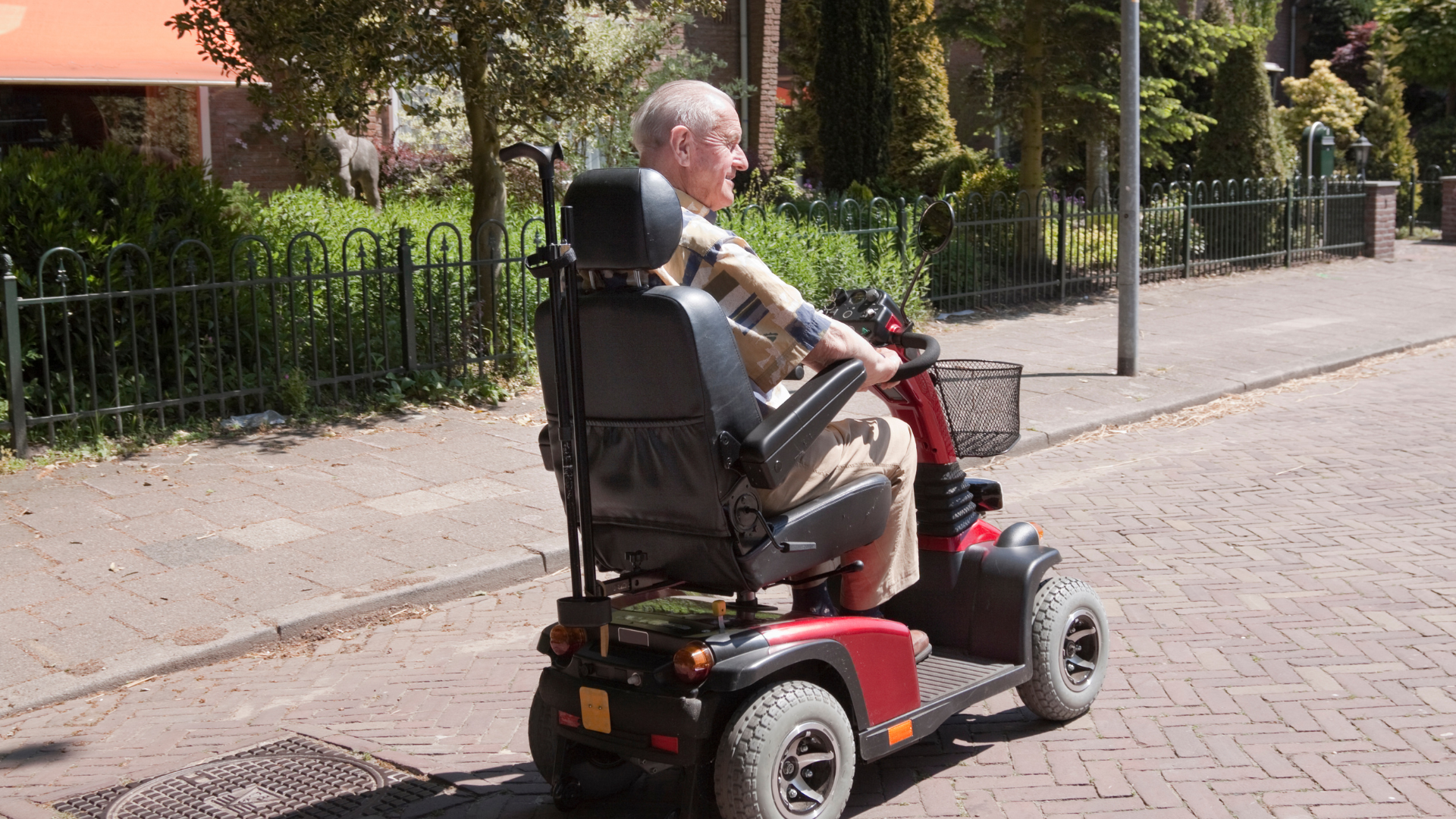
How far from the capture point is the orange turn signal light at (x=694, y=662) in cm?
305

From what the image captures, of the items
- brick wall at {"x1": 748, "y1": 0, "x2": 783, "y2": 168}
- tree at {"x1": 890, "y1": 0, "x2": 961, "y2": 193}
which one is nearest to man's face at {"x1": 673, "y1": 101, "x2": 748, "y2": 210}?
tree at {"x1": 890, "y1": 0, "x2": 961, "y2": 193}

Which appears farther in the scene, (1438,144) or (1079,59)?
(1438,144)

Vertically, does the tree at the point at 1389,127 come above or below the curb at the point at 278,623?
above

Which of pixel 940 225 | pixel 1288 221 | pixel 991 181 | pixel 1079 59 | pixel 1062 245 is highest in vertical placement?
pixel 1079 59

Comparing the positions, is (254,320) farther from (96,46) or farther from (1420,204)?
(1420,204)

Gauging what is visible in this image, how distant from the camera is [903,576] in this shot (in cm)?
356

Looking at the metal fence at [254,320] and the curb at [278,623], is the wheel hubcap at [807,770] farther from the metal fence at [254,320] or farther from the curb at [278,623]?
the metal fence at [254,320]

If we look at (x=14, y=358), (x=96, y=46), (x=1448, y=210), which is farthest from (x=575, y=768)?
(x=1448, y=210)

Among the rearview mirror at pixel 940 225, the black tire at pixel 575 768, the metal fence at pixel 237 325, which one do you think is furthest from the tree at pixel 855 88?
the black tire at pixel 575 768

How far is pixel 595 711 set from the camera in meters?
3.23

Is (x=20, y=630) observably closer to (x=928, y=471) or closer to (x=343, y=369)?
(x=928, y=471)

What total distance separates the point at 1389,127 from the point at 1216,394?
19946 mm

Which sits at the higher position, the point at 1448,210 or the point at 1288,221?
the point at 1448,210

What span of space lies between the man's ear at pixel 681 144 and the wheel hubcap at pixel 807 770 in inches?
55.2
